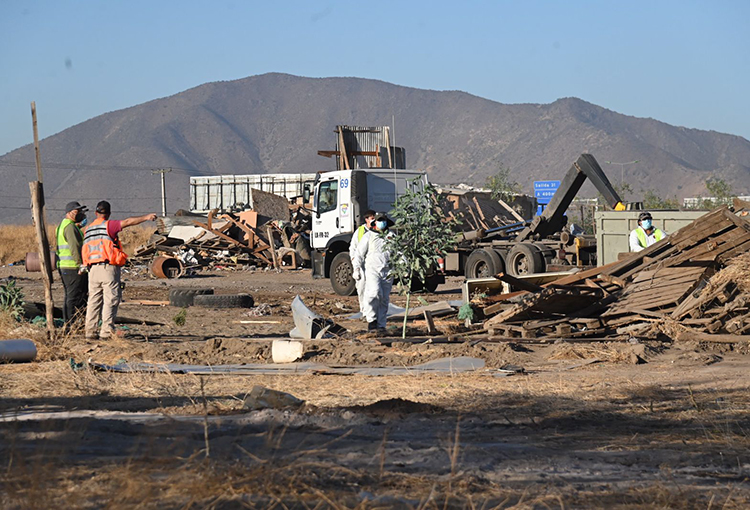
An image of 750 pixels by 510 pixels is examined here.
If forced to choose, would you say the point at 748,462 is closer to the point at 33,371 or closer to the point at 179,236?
the point at 33,371

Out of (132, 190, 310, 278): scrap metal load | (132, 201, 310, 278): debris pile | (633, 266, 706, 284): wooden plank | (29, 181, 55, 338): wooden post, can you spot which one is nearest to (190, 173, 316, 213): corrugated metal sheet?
(132, 190, 310, 278): scrap metal load

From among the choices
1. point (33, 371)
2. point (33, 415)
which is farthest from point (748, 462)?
point (33, 371)

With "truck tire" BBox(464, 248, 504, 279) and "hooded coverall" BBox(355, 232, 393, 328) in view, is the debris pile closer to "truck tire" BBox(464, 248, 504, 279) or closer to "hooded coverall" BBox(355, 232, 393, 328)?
"truck tire" BBox(464, 248, 504, 279)

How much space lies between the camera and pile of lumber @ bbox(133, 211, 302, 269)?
3125cm

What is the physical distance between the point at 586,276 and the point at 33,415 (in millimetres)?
9013

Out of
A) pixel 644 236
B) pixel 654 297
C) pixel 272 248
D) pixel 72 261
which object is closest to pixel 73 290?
pixel 72 261

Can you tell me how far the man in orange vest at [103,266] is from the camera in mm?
11383

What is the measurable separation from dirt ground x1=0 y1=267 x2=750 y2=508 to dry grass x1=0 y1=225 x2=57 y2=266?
2923 centimetres

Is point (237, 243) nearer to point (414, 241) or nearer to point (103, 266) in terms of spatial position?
point (414, 241)

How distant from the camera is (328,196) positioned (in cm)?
2077

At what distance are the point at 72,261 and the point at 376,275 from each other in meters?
4.14

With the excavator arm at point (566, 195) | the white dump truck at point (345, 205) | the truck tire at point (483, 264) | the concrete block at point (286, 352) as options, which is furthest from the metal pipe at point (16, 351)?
the excavator arm at point (566, 195)

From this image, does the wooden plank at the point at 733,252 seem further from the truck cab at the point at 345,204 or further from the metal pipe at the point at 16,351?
the metal pipe at the point at 16,351

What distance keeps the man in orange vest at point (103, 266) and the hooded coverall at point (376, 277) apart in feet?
10.9
